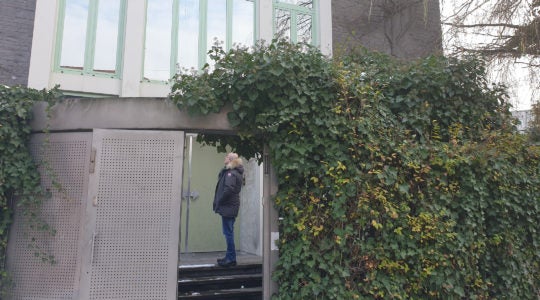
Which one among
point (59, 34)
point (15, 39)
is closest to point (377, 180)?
point (59, 34)

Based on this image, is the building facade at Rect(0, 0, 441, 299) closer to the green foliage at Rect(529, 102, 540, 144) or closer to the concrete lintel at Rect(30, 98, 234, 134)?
the concrete lintel at Rect(30, 98, 234, 134)

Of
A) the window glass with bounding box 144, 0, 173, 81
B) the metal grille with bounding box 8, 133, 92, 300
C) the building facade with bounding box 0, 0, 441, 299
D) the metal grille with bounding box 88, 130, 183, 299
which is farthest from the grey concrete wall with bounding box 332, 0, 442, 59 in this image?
the metal grille with bounding box 8, 133, 92, 300

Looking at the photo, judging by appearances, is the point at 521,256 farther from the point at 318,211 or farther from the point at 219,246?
the point at 219,246

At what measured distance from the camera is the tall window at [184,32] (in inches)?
313

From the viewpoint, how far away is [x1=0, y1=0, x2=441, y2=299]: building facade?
4.43 m

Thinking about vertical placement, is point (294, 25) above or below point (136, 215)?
above

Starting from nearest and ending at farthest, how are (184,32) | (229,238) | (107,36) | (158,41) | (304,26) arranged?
1. (229,238)
2. (107,36)
3. (158,41)
4. (184,32)
5. (304,26)

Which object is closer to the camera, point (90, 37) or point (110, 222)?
point (110, 222)

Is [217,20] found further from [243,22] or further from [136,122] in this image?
[136,122]

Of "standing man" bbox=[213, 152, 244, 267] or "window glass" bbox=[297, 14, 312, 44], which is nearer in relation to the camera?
"standing man" bbox=[213, 152, 244, 267]

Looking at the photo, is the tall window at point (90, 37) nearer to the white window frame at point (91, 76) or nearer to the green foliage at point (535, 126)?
the white window frame at point (91, 76)

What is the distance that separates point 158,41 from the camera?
Answer: 26.3 ft

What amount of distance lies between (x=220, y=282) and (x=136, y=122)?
2604mm

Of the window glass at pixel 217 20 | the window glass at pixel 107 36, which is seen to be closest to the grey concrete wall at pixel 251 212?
the window glass at pixel 217 20
